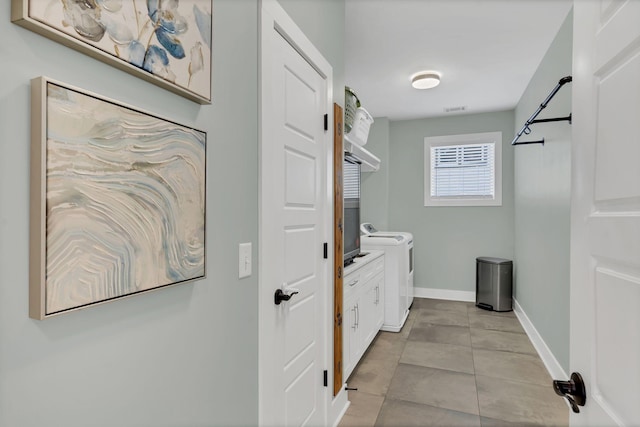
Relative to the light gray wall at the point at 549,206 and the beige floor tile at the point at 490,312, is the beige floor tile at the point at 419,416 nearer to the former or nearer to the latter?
the light gray wall at the point at 549,206

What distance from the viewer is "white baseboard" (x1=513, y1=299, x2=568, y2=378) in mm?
2762

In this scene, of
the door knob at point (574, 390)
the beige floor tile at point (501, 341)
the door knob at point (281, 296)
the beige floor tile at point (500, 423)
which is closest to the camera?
the door knob at point (574, 390)

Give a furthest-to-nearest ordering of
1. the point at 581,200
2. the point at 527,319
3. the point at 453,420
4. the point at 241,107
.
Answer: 1. the point at 527,319
2. the point at 453,420
3. the point at 241,107
4. the point at 581,200

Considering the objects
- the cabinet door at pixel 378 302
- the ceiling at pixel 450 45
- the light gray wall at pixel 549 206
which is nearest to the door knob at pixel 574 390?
the light gray wall at pixel 549 206

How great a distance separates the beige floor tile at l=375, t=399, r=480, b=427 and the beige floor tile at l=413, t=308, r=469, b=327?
1.76m

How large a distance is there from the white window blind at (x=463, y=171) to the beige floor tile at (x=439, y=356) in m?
2.57

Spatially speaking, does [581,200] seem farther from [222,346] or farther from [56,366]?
[56,366]

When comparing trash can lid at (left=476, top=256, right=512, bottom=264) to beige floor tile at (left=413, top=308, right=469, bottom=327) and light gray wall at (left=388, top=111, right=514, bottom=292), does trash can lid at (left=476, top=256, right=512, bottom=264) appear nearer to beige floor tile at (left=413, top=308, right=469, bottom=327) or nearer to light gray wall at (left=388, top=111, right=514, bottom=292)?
light gray wall at (left=388, top=111, right=514, bottom=292)

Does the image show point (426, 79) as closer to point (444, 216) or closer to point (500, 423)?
point (444, 216)

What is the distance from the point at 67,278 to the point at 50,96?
0.32 metres

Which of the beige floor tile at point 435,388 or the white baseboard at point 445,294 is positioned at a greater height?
the white baseboard at point 445,294

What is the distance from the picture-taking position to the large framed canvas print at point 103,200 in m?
0.60

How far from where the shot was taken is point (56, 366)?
2.14 ft

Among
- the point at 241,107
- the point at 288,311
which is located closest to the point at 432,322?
the point at 288,311
